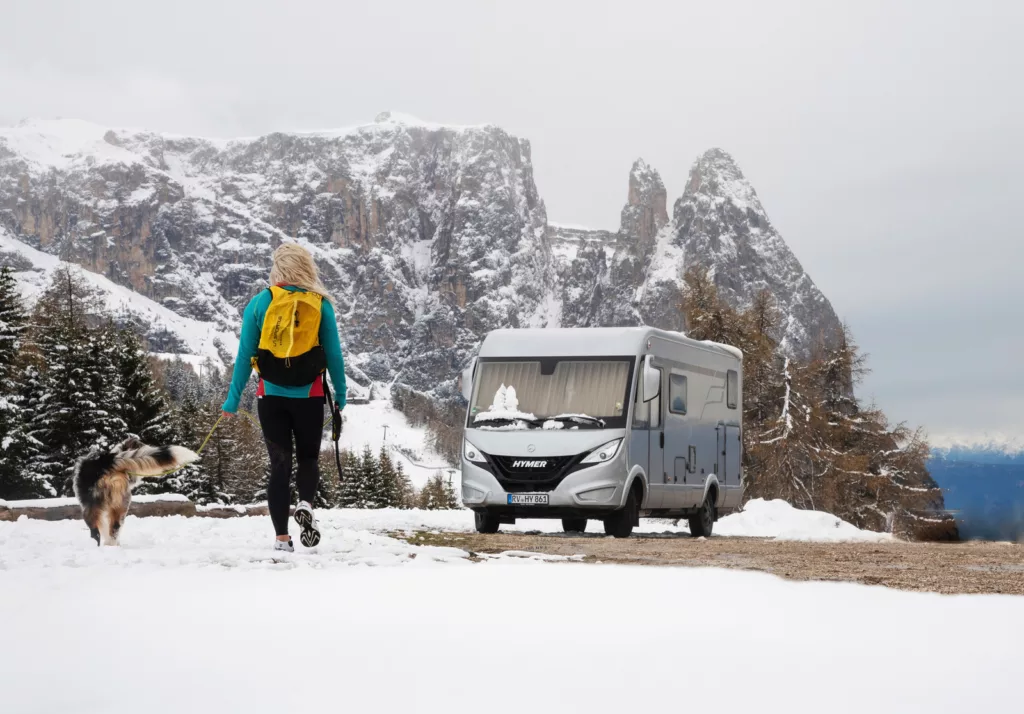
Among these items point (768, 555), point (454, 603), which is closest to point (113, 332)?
point (768, 555)

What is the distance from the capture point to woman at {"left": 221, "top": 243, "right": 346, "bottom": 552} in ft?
23.5

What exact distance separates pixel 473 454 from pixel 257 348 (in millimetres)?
6097

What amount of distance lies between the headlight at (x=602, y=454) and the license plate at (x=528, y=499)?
0.63m

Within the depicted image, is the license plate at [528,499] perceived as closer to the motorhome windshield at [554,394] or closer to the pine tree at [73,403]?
the motorhome windshield at [554,394]

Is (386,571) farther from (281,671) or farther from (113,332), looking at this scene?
(113,332)

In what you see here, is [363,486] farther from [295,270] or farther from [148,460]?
[295,270]

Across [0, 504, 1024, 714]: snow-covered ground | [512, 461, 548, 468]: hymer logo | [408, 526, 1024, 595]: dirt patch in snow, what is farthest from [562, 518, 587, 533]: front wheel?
[0, 504, 1024, 714]: snow-covered ground

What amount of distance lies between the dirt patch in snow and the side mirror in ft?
6.18

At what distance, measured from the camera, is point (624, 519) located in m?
12.9

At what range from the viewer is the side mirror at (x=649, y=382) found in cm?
1286

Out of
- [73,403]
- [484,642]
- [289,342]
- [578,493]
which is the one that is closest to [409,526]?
[578,493]

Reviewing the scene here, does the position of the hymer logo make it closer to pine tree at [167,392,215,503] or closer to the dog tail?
the dog tail

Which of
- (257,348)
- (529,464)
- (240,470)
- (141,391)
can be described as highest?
(141,391)

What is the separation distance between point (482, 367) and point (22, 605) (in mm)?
8917
